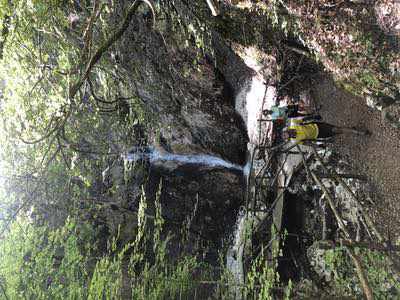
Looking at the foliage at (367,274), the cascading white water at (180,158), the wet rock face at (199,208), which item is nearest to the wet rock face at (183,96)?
the cascading white water at (180,158)

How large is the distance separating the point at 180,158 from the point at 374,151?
6.62m

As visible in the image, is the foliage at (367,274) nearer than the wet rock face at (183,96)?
→ Yes

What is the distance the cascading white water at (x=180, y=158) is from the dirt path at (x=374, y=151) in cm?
428

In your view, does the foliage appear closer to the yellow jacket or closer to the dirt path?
the dirt path

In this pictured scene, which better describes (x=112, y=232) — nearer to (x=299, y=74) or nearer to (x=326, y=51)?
(x=299, y=74)

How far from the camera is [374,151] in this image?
575 cm

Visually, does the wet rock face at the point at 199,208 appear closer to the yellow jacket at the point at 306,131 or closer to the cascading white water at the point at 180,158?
the cascading white water at the point at 180,158

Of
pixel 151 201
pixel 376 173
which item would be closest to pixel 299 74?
pixel 376 173

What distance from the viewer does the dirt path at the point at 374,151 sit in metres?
5.28

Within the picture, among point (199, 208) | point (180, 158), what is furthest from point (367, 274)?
point (180, 158)

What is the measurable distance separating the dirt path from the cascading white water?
428 cm

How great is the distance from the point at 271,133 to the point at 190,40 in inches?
110

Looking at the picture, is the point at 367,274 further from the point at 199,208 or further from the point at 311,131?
the point at 199,208

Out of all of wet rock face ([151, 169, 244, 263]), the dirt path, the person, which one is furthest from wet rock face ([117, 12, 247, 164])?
the dirt path
